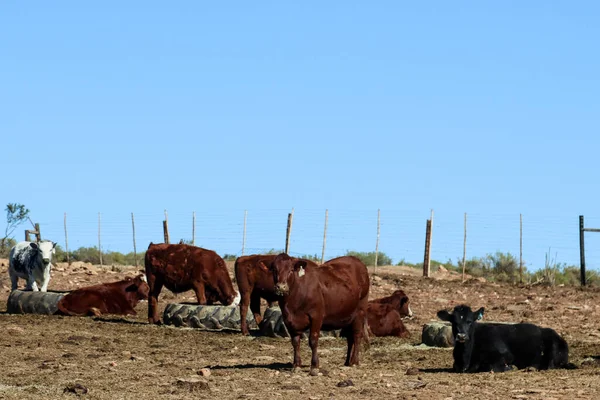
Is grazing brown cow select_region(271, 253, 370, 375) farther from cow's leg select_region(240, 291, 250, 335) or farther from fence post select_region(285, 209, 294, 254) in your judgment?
fence post select_region(285, 209, 294, 254)

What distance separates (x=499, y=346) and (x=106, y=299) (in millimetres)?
11404

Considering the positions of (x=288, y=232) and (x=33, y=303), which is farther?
(x=288, y=232)

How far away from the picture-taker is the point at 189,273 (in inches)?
896

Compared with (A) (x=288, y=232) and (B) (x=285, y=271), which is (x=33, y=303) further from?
(A) (x=288, y=232)

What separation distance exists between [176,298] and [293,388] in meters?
16.1

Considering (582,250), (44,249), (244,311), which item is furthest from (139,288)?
(582,250)

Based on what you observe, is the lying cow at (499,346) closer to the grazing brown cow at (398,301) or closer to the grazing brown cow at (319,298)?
the grazing brown cow at (319,298)

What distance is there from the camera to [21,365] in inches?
582

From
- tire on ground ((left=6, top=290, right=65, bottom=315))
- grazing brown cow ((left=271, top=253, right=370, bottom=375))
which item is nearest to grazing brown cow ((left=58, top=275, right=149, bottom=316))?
tire on ground ((left=6, top=290, right=65, bottom=315))

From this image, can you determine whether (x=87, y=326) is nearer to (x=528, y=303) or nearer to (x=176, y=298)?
(x=176, y=298)

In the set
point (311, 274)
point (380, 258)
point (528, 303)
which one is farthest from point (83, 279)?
point (311, 274)

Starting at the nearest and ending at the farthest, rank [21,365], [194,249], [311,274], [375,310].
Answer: [311,274]
[21,365]
[375,310]
[194,249]

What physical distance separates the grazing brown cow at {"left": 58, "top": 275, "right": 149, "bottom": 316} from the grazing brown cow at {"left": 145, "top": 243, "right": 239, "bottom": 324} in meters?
1.08

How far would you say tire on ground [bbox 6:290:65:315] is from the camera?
23.3 meters
